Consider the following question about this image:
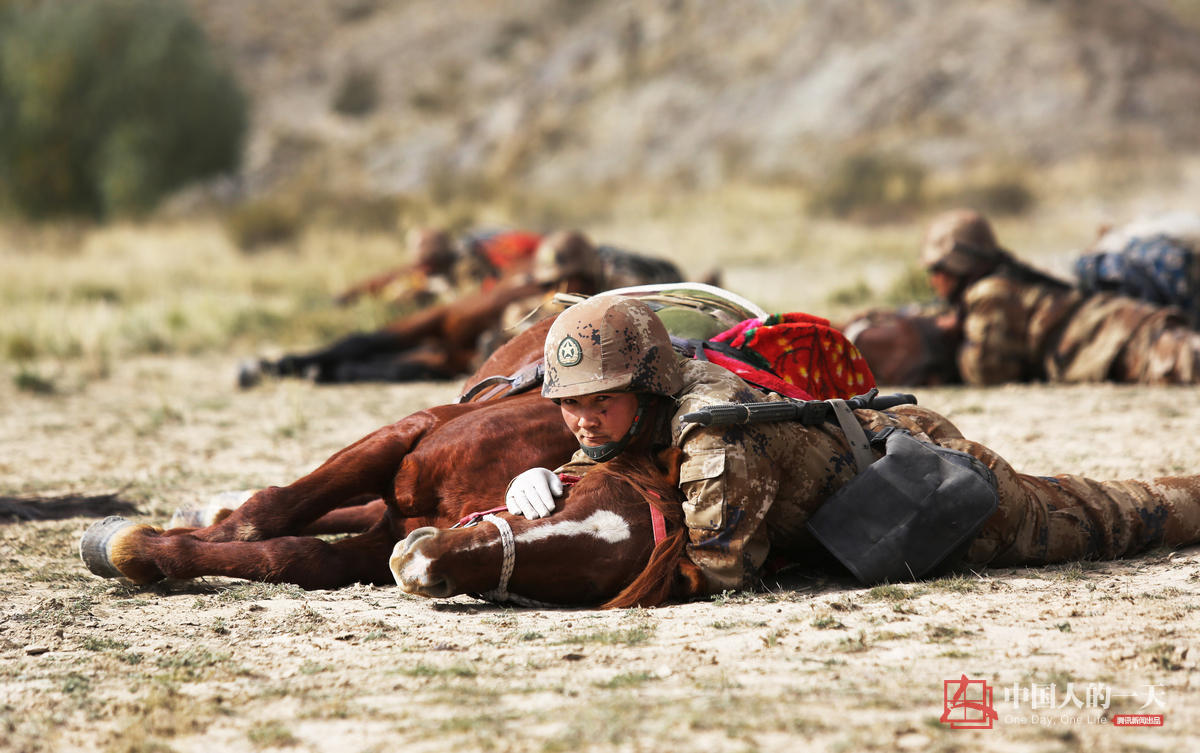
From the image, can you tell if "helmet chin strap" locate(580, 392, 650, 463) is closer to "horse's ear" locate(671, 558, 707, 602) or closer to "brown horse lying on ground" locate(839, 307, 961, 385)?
"horse's ear" locate(671, 558, 707, 602)

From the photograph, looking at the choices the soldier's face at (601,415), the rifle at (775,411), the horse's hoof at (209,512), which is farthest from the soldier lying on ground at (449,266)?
the soldier's face at (601,415)

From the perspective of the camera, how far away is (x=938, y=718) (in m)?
2.63

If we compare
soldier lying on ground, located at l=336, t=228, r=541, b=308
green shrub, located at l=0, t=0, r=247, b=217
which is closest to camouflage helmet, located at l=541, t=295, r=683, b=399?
soldier lying on ground, located at l=336, t=228, r=541, b=308

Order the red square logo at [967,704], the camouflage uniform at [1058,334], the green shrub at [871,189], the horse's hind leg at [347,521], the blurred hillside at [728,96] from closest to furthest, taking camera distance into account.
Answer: the red square logo at [967,704], the horse's hind leg at [347,521], the camouflage uniform at [1058,334], the green shrub at [871,189], the blurred hillside at [728,96]

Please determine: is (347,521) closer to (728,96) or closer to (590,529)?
(590,529)

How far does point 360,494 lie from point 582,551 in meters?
0.90

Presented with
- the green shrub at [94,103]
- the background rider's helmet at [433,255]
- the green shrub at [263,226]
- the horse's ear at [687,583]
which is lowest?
the horse's ear at [687,583]

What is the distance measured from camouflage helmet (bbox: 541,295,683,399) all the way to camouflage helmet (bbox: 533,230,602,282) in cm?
507

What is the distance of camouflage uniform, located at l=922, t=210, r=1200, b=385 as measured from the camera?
781 centimetres

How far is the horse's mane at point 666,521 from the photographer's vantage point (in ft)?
12.1

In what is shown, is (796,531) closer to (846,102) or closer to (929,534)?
(929,534)

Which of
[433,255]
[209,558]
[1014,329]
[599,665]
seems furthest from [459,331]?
[599,665]

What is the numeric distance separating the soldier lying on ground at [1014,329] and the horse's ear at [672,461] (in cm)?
453

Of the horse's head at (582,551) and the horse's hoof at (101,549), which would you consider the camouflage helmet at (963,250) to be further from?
the horse's hoof at (101,549)
